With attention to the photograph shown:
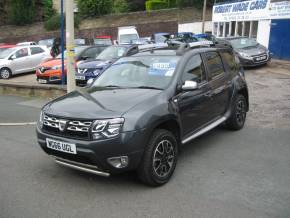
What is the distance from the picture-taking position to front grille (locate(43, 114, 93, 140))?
417cm

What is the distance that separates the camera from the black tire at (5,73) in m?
16.9

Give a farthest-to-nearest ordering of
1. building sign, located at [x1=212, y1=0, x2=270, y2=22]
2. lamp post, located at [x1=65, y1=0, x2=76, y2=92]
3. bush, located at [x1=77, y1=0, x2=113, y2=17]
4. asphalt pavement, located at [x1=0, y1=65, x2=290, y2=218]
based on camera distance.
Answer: bush, located at [x1=77, y1=0, x2=113, y2=17]
building sign, located at [x1=212, y1=0, x2=270, y2=22]
lamp post, located at [x1=65, y1=0, x2=76, y2=92]
asphalt pavement, located at [x1=0, y1=65, x2=290, y2=218]

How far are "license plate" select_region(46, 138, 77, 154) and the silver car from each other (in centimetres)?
1372

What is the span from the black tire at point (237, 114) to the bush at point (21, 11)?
4465cm

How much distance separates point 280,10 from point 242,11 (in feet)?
19.8

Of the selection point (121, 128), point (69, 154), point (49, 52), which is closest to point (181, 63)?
→ point (121, 128)

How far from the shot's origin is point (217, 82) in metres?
6.06

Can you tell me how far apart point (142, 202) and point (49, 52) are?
16.4 metres

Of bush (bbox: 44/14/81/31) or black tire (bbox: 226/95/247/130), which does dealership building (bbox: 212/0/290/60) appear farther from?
bush (bbox: 44/14/81/31)

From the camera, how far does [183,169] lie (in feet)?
16.8

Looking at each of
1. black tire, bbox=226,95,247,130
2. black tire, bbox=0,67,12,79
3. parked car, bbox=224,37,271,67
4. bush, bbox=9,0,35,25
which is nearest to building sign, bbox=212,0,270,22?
parked car, bbox=224,37,271,67

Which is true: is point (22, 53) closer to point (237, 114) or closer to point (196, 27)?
point (237, 114)

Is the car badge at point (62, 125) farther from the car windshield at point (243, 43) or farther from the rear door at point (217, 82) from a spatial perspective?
the car windshield at point (243, 43)

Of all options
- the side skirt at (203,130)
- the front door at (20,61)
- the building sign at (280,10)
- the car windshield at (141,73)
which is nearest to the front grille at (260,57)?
the building sign at (280,10)
